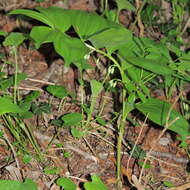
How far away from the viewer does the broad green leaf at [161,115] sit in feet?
4.09

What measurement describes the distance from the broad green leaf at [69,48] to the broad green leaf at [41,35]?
22mm

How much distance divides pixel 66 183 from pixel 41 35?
0.64m

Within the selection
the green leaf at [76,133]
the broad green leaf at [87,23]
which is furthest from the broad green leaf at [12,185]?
the broad green leaf at [87,23]

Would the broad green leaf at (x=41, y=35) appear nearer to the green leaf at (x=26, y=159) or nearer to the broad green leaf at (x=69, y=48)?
the broad green leaf at (x=69, y=48)

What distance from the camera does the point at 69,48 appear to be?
102 centimetres

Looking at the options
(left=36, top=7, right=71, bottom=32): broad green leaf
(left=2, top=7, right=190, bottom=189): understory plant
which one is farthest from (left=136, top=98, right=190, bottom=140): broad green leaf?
(left=36, top=7, right=71, bottom=32): broad green leaf

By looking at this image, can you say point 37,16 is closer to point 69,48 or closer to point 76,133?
point 69,48

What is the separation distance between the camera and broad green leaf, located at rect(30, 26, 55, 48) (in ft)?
3.37

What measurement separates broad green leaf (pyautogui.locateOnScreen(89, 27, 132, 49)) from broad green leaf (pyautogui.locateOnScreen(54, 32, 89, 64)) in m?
0.05

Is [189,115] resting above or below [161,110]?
below

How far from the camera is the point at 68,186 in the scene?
1393mm

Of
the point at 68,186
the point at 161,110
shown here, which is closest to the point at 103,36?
the point at 161,110

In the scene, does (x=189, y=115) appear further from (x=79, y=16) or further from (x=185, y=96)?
(x=79, y=16)

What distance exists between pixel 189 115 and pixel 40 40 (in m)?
1.09
